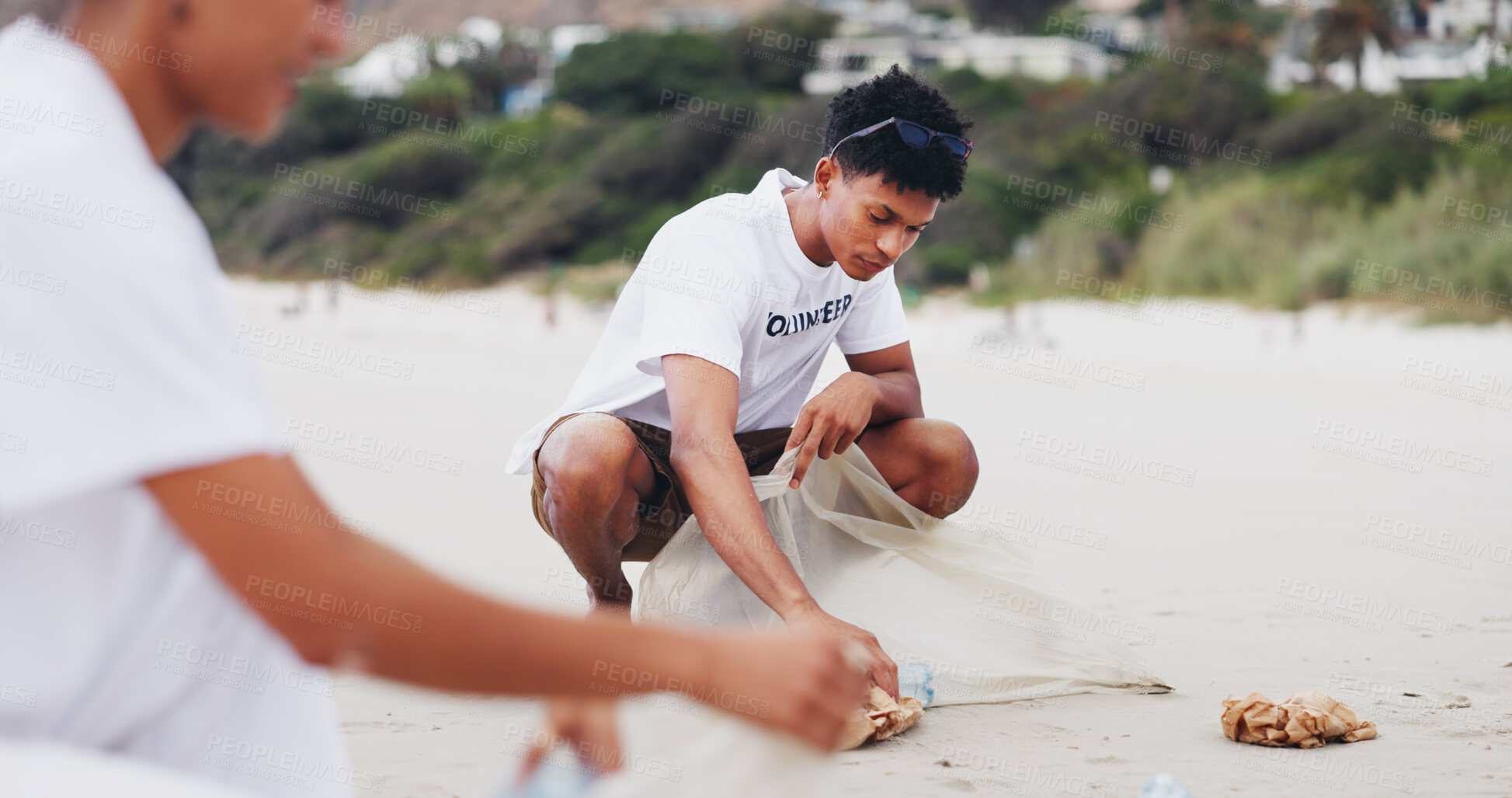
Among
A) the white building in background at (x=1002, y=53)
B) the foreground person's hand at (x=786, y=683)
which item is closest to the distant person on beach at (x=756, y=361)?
the foreground person's hand at (x=786, y=683)

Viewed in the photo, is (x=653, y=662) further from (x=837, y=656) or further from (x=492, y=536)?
(x=492, y=536)

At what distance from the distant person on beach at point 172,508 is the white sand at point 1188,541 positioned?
21cm

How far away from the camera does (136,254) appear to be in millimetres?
894

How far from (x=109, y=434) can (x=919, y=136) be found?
2181mm

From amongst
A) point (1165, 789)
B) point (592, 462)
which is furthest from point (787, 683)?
point (592, 462)

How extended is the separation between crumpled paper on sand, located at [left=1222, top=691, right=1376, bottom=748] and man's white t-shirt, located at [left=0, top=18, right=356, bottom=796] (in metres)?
2.02

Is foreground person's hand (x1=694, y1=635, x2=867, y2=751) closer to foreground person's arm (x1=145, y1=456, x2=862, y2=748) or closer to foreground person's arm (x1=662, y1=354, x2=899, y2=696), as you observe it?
foreground person's arm (x1=145, y1=456, x2=862, y2=748)

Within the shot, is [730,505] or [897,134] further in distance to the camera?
[897,134]

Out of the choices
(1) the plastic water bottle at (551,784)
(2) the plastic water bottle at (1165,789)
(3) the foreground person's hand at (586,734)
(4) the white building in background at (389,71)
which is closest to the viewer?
(1) the plastic water bottle at (551,784)

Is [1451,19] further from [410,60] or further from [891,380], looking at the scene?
[891,380]

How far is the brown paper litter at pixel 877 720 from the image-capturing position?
253 centimetres

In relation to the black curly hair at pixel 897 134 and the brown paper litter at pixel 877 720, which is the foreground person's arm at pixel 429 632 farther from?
the black curly hair at pixel 897 134

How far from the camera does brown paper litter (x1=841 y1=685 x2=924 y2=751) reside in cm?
253

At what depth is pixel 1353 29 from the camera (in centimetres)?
3762
